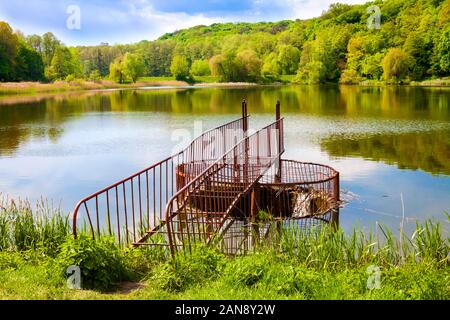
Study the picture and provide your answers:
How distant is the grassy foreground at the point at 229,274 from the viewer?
585cm

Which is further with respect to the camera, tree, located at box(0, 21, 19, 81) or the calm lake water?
tree, located at box(0, 21, 19, 81)

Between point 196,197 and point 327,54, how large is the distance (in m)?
106

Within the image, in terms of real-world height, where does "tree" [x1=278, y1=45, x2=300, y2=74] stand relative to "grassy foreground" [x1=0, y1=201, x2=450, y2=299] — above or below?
above

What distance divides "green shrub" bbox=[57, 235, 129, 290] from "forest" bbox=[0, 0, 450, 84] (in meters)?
82.8

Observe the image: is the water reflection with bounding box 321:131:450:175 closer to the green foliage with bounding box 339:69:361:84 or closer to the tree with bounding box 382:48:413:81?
the tree with bounding box 382:48:413:81

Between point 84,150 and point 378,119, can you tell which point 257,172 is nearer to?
point 84,150

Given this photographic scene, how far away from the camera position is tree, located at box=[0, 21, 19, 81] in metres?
93.9

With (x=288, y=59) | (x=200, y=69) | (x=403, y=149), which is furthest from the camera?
(x=200, y=69)

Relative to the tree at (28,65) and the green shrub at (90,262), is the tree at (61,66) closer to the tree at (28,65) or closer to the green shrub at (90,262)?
the tree at (28,65)

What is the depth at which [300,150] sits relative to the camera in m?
23.0

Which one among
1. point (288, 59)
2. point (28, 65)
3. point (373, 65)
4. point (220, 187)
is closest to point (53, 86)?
point (28, 65)

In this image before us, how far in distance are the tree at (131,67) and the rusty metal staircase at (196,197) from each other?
10877 centimetres

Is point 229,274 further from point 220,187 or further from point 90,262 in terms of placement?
point 220,187

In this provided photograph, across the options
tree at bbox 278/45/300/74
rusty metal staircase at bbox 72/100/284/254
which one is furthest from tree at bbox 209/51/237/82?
rusty metal staircase at bbox 72/100/284/254
